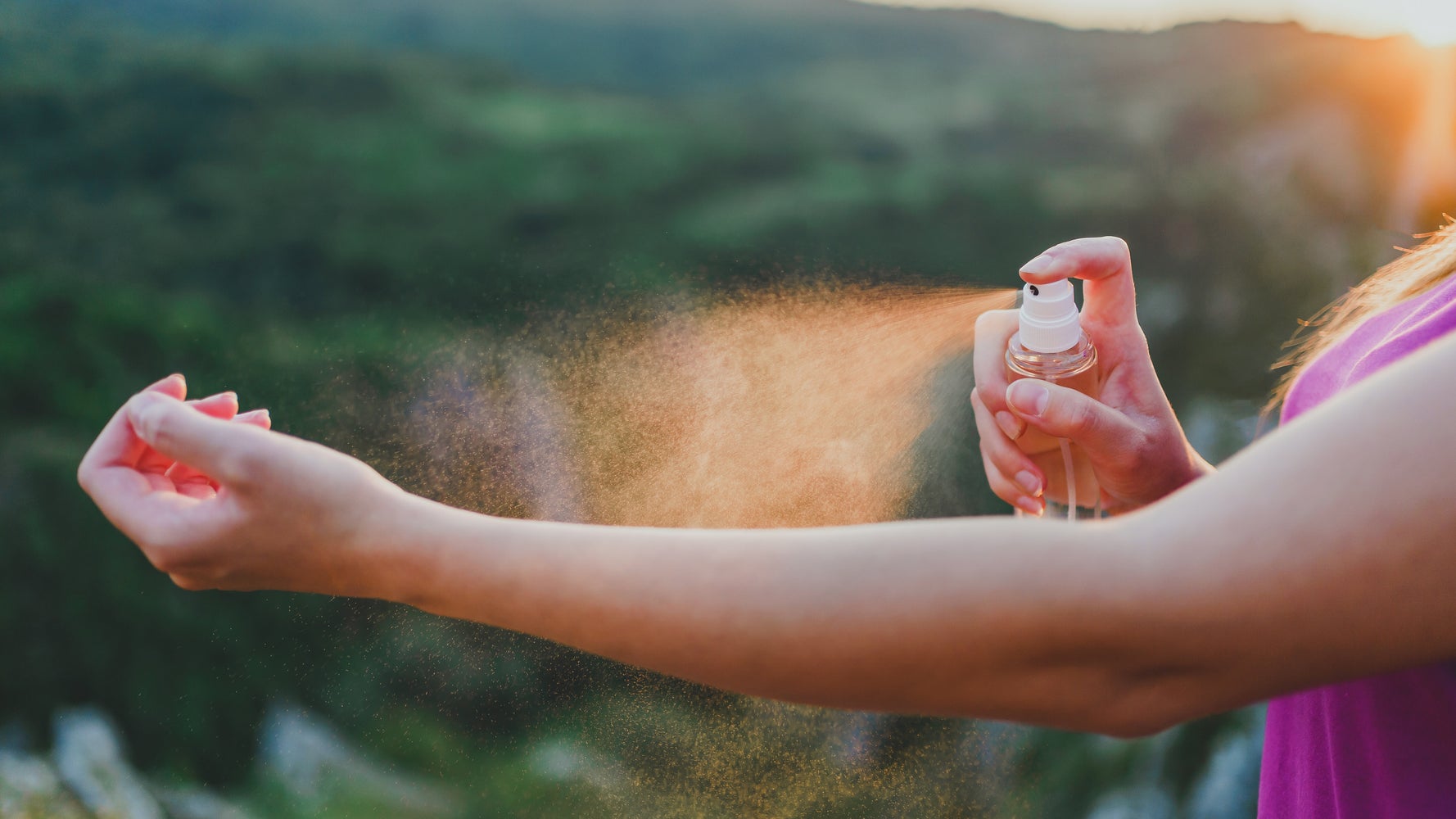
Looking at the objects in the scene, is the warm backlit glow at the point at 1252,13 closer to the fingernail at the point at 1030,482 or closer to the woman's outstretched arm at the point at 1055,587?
the fingernail at the point at 1030,482

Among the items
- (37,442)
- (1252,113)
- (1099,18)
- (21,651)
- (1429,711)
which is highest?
(1099,18)

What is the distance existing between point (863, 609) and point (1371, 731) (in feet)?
1.24

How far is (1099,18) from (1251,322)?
65 centimetres

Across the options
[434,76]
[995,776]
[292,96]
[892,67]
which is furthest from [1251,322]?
[292,96]

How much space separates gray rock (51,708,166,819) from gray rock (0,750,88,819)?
2 centimetres

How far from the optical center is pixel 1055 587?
40 cm

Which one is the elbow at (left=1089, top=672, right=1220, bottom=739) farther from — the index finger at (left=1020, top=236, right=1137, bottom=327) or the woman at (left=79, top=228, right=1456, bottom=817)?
the index finger at (left=1020, top=236, right=1137, bottom=327)

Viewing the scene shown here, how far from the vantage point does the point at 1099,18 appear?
1611 millimetres

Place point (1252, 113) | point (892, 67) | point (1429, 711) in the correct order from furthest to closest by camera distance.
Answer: point (1252, 113), point (892, 67), point (1429, 711)

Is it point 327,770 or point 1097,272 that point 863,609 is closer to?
point 1097,272

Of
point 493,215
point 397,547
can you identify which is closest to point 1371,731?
point 397,547

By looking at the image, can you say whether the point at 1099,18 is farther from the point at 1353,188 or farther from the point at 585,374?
the point at 585,374

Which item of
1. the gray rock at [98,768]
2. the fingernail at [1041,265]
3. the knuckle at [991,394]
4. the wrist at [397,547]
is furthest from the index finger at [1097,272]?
the gray rock at [98,768]

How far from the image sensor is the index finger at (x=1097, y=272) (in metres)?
0.77
